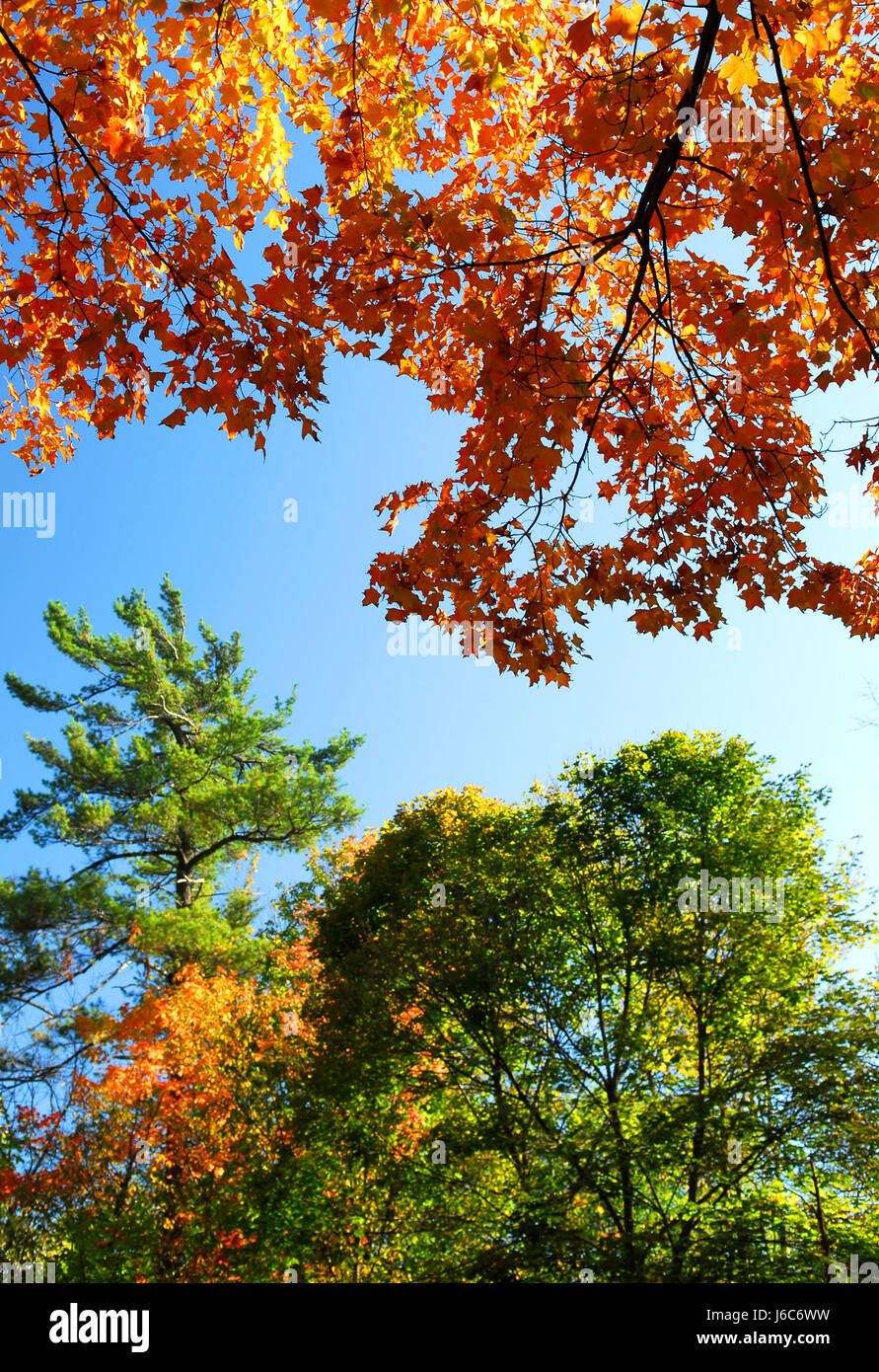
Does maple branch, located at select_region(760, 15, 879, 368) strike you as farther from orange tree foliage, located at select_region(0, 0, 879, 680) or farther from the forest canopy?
the forest canopy

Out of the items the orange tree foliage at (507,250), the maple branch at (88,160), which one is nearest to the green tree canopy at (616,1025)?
the orange tree foliage at (507,250)

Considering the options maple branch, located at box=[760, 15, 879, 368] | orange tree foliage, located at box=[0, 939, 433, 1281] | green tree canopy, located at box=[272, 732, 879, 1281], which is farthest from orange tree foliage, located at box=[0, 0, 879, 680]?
orange tree foliage, located at box=[0, 939, 433, 1281]

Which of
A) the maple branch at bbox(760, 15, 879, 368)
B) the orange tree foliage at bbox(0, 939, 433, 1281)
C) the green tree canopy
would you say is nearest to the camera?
the maple branch at bbox(760, 15, 879, 368)

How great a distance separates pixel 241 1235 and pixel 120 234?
49.0 feet

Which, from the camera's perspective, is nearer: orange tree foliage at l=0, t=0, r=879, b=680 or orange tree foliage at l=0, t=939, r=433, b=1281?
orange tree foliage at l=0, t=0, r=879, b=680

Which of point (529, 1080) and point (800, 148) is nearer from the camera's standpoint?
point (800, 148)

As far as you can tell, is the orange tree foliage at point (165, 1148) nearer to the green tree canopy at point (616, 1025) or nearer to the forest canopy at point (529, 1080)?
the forest canopy at point (529, 1080)

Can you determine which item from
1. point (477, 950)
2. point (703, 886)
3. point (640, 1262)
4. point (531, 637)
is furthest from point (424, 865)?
point (531, 637)

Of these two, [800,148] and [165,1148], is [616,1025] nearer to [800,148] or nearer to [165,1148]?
[165,1148]

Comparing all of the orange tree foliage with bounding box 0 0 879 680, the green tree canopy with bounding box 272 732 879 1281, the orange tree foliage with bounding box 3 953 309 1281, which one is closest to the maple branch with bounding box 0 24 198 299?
the orange tree foliage with bounding box 0 0 879 680

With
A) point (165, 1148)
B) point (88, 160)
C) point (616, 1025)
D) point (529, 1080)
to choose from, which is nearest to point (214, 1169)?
point (165, 1148)

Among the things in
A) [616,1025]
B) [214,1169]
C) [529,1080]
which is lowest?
[214,1169]

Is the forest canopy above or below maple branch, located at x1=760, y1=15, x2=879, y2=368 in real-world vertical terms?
below

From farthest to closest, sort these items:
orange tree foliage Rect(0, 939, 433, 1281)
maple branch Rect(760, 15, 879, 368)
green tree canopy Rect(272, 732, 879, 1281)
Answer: orange tree foliage Rect(0, 939, 433, 1281), green tree canopy Rect(272, 732, 879, 1281), maple branch Rect(760, 15, 879, 368)
